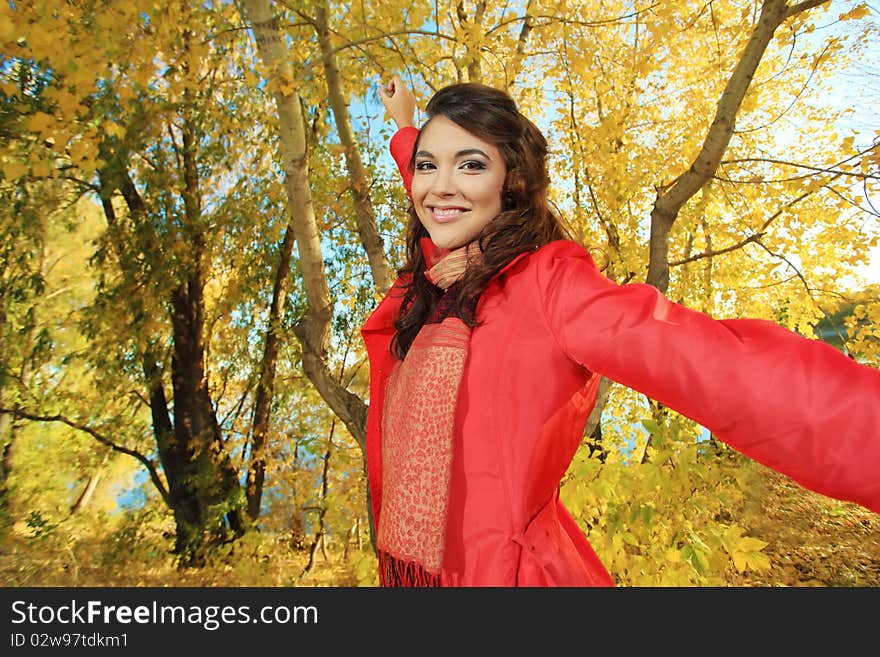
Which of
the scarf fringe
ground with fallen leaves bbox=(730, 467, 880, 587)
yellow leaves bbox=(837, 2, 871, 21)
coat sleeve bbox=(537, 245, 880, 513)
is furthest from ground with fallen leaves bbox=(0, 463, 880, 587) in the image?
coat sleeve bbox=(537, 245, 880, 513)

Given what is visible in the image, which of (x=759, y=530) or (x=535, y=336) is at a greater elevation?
(x=535, y=336)

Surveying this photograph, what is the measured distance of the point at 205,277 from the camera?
6707 millimetres

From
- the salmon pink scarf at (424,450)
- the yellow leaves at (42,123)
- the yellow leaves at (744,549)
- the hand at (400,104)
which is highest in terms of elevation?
the yellow leaves at (42,123)

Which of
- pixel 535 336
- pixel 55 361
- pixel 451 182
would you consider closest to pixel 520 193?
pixel 451 182

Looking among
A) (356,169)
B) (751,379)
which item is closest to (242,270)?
(356,169)

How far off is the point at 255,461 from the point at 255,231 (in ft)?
9.15

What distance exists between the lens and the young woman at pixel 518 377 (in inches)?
29.1

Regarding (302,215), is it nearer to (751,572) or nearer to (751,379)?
(751,379)

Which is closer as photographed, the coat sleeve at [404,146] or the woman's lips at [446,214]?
the woman's lips at [446,214]

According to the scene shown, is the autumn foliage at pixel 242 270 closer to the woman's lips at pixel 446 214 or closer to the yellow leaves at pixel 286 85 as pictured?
the yellow leaves at pixel 286 85

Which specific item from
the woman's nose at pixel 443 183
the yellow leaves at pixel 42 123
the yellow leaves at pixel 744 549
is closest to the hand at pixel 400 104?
the woman's nose at pixel 443 183

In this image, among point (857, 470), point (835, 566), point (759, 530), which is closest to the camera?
point (857, 470)
